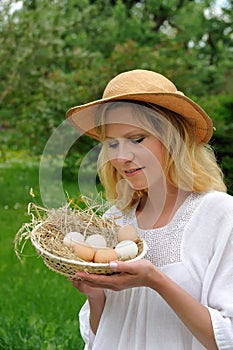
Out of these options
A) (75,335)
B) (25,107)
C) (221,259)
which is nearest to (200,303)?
(221,259)

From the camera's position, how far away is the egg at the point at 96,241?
5.60 feet

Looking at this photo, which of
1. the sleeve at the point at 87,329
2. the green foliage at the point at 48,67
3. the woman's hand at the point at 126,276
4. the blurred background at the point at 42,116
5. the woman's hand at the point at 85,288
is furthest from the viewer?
the green foliage at the point at 48,67

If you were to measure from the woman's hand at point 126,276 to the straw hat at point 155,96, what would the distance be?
0.45 m

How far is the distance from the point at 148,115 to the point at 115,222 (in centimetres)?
34

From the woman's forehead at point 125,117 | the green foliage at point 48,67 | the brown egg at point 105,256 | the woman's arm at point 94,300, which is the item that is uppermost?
the woman's forehead at point 125,117

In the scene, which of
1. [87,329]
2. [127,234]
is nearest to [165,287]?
[127,234]

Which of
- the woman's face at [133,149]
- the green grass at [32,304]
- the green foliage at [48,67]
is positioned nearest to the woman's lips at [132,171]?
the woman's face at [133,149]

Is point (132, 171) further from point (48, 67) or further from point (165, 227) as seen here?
point (48, 67)

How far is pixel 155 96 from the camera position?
174 centimetres

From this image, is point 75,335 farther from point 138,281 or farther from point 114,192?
point 138,281

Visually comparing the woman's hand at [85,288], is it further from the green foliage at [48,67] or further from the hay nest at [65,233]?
the green foliage at [48,67]

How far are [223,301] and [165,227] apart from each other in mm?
278

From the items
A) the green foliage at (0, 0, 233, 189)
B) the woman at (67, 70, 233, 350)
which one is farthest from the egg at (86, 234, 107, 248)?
the green foliage at (0, 0, 233, 189)

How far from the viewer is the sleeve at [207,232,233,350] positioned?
1.63 meters
